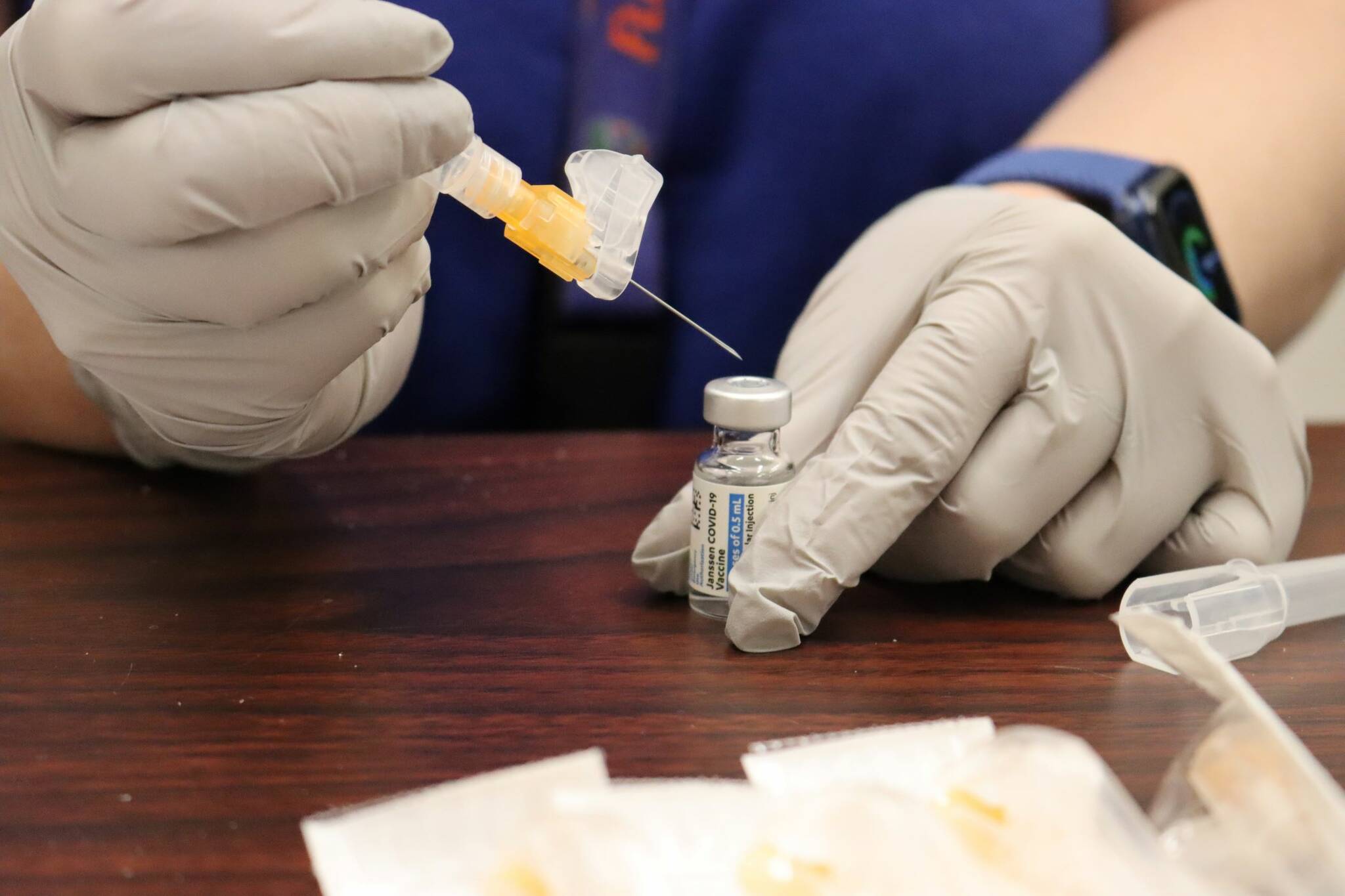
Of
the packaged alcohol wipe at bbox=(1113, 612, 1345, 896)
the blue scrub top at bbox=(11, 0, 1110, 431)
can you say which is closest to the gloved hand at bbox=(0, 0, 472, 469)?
the blue scrub top at bbox=(11, 0, 1110, 431)

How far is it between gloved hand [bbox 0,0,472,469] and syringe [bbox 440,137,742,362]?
0.10 ft

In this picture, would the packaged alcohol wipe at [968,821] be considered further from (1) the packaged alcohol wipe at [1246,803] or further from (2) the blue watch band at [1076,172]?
(2) the blue watch band at [1076,172]

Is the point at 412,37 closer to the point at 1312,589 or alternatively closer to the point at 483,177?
the point at 483,177

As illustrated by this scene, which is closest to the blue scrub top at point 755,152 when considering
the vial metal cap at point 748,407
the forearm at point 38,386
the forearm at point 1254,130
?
the forearm at point 1254,130

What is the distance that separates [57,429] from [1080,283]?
3.02ft

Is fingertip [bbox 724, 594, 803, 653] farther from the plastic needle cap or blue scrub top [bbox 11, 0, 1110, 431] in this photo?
blue scrub top [bbox 11, 0, 1110, 431]

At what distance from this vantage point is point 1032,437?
0.74m

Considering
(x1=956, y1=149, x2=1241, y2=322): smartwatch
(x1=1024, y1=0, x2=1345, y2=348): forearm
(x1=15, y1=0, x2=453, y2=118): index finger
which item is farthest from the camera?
(x1=1024, y1=0, x2=1345, y2=348): forearm

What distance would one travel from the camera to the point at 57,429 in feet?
3.33

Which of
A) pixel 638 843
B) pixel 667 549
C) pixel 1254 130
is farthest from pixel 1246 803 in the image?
pixel 1254 130

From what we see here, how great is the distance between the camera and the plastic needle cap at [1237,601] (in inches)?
→ 27.6

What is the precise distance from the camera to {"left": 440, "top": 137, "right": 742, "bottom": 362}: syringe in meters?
0.70

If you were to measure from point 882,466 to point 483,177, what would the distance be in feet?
1.07

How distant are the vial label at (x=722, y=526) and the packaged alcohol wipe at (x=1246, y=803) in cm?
26
